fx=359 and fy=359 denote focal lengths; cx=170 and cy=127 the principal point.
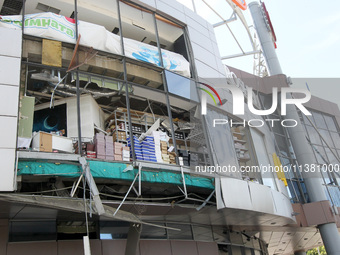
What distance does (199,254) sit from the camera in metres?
13.7

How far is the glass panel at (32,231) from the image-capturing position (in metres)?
10.1

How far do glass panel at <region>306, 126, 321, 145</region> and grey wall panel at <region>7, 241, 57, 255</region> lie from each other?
18.8 meters

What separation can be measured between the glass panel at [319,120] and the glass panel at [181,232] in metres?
16.4

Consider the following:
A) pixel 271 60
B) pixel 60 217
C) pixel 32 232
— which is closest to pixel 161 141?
pixel 60 217

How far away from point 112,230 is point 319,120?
20266 mm

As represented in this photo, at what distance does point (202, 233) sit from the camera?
572 inches

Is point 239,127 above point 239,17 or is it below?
below

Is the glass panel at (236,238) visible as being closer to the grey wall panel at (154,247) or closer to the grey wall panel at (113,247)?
the grey wall panel at (154,247)

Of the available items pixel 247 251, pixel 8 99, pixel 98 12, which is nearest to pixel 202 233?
pixel 247 251

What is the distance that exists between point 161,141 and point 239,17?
13.0 metres

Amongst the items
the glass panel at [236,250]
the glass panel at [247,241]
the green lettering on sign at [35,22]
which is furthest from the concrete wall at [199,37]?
the glass panel at [247,241]

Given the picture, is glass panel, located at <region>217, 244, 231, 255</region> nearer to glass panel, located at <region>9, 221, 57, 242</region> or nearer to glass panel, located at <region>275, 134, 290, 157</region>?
glass panel, located at <region>9, 221, 57, 242</region>

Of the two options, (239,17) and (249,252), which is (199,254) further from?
(239,17)

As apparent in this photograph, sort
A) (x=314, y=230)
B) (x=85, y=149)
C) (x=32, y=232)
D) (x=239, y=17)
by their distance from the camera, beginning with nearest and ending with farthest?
(x=32, y=232)
(x=85, y=149)
(x=314, y=230)
(x=239, y=17)
